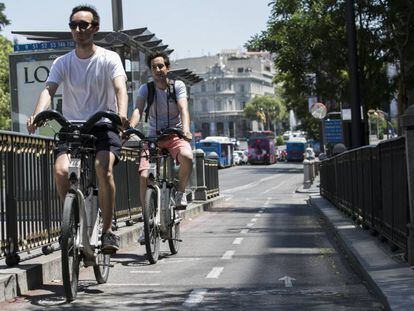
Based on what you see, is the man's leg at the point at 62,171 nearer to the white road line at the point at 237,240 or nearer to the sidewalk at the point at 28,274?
the sidewalk at the point at 28,274

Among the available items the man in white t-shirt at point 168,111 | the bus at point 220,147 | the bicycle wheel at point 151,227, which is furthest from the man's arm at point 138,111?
the bus at point 220,147

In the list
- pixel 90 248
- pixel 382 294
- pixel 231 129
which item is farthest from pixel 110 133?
pixel 231 129

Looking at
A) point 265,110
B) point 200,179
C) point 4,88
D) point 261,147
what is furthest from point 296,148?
point 200,179

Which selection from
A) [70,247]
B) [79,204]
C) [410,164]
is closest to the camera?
[70,247]

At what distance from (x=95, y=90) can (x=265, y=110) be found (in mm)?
179676

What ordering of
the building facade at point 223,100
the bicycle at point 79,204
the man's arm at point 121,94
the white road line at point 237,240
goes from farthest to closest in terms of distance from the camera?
the building facade at point 223,100 < the white road line at point 237,240 < the man's arm at point 121,94 < the bicycle at point 79,204

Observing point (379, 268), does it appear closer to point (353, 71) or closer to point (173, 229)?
point (173, 229)

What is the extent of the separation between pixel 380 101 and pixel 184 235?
1131 cm

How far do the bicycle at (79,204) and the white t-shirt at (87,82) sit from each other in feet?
1.11

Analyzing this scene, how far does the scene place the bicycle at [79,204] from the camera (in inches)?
232

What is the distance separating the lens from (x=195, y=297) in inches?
254

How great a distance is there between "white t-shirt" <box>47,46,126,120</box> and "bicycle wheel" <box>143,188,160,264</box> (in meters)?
1.70

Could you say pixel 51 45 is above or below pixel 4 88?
below

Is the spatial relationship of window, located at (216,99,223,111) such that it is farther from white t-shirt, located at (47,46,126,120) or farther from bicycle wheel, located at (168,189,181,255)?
white t-shirt, located at (47,46,126,120)
